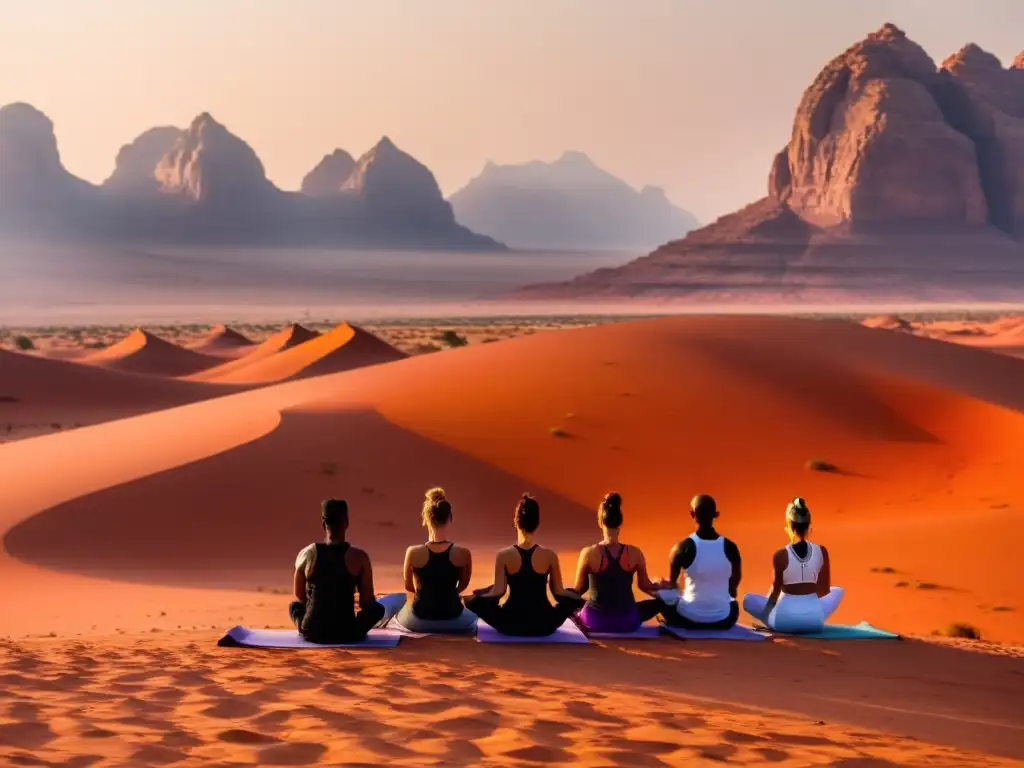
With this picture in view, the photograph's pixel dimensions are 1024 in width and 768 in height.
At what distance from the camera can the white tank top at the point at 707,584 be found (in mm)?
9312

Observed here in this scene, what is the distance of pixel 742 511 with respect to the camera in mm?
18531

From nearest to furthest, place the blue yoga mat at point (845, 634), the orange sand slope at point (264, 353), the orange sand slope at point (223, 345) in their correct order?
the blue yoga mat at point (845, 634), the orange sand slope at point (264, 353), the orange sand slope at point (223, 345)

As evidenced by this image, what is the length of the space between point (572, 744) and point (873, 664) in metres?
3.55

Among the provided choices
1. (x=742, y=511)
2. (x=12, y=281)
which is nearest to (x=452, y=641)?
(x=742, y=511)

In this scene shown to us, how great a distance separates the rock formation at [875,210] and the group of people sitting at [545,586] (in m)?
148

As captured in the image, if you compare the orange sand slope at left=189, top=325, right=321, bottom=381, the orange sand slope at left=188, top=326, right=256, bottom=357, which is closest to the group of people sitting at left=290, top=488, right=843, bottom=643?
the orange sand slope at left=189, top=325, right=321, bottom=381

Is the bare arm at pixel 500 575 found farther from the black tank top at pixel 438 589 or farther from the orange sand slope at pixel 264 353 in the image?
the orange sand slope at pixel 264 353

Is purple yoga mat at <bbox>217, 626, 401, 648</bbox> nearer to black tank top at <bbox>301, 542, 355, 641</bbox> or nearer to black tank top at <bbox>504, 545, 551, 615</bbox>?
black tank top at <bbox>301, 542, 355, 641</bbox>

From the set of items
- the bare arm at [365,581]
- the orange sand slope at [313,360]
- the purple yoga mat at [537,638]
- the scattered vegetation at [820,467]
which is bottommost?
the purple yoga mat at [537,638]

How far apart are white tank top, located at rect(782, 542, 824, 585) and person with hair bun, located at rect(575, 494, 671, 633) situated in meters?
0.97

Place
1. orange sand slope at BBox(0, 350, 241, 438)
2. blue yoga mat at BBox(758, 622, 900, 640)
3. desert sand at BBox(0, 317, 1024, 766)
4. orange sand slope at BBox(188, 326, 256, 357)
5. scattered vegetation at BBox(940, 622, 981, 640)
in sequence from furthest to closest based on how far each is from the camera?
orange sand slope at BBox(188, 326, 256, 357), orange sand slope at BBox(0, 350, 241, 438), scattered vegetation at BBox(940, 622, 981, 640), blue yoga mat at BBox(758, 622, 900, 640), desert sand at BBox(0, 317, 1024, 766)

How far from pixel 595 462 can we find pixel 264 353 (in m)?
37.4

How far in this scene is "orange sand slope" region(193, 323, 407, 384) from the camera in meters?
47.9

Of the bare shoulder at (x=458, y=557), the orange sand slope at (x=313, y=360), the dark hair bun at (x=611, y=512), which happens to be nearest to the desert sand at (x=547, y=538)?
the bare shoulder at (x=458, y=557)
